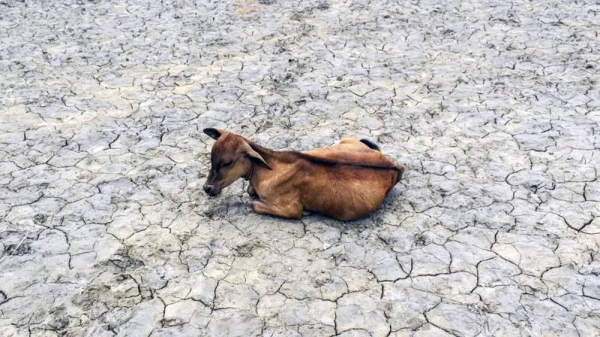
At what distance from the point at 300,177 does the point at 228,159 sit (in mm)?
630

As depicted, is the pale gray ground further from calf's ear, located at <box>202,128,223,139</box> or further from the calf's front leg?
calf's ear, located at <box>202,128,223,139</box>

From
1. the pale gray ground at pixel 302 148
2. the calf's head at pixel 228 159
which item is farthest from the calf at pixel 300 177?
the pale gray ground at pixel 302 148

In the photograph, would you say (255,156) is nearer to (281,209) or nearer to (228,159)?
(228,159)

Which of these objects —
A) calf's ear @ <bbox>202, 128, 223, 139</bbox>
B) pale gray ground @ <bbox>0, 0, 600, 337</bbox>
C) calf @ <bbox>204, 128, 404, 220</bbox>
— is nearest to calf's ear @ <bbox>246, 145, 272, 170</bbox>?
calf @ <bbox>204, 128, 404, 220</bbox>

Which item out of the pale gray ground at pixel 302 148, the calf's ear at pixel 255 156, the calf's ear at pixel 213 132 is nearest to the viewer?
the pale gray ground at pixel 302 148

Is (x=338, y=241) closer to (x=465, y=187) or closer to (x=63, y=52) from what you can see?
(x=465, y=187)

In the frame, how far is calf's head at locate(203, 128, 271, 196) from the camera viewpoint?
17.1ft

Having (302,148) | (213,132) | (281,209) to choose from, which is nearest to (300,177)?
(281,209)

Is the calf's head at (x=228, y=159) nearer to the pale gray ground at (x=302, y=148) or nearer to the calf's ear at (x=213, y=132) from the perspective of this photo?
the calf's ear at (x=213, y=132)

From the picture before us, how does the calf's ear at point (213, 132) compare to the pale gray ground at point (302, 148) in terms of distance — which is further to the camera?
the calf's ear at point (213, 132)

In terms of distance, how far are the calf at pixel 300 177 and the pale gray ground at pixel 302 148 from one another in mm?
206

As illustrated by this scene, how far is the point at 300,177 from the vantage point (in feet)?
17.4

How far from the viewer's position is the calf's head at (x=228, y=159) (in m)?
5.21

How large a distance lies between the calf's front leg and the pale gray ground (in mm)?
98
